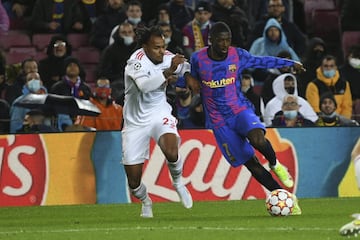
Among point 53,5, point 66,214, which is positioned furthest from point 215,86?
point 53,5

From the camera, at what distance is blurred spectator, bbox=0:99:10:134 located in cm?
1789

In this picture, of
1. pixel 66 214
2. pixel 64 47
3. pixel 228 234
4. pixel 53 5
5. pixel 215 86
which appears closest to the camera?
pixel 228 234

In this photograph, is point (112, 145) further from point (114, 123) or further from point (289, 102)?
point (289, 102)

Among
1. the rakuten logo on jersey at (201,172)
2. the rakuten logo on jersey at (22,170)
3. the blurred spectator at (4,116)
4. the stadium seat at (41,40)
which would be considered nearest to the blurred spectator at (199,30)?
the stadium seat at (41,40)

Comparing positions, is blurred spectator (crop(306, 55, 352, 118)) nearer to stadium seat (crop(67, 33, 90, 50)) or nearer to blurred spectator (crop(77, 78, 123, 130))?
blurred spectator (crop(77, 78, 123, 130))

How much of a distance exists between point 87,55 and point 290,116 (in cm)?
492

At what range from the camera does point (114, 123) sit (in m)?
18.5

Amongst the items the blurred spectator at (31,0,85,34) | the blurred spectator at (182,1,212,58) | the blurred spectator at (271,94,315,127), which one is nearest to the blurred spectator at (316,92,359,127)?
the blurred spectator at (271,94,315,127)

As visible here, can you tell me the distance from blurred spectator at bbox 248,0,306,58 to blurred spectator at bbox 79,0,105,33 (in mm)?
2793

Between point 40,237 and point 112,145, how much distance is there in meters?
5.90

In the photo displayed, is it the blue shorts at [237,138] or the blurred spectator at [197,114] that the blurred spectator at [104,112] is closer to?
the blurred spectator at [197,114]

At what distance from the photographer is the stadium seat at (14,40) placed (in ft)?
72.6

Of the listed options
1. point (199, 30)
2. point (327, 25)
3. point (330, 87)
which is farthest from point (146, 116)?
point (327, 25)

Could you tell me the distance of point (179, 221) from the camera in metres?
13.9
